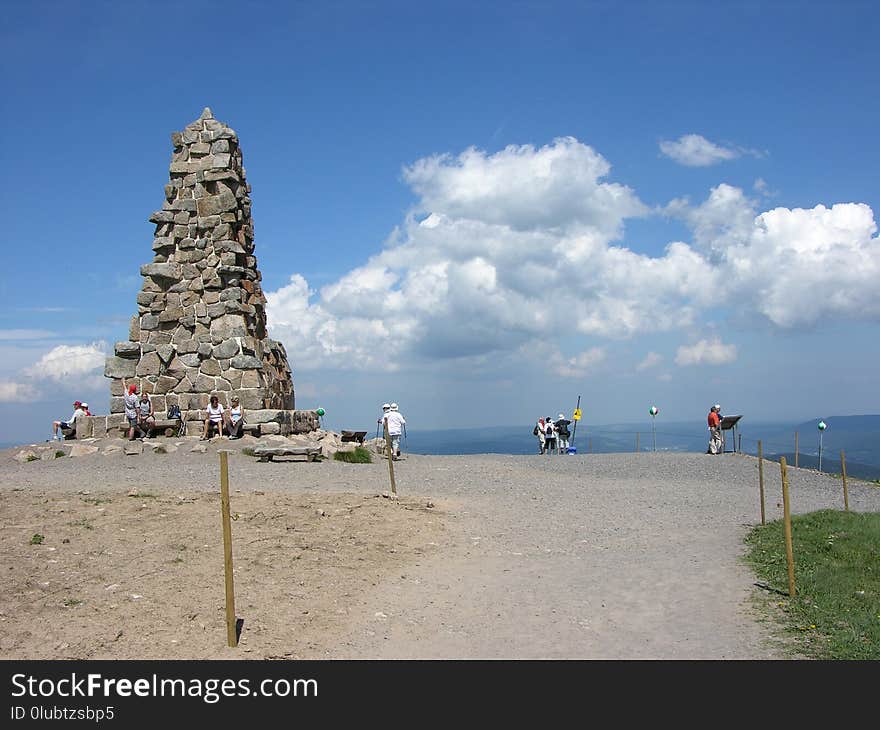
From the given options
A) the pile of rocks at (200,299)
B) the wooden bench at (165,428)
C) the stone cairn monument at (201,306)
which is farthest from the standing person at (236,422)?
the wooden bench at (165,428)

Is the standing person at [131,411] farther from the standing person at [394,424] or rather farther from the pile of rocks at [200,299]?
the standing person at [394,424]

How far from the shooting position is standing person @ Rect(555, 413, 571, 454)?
3017 centimetres

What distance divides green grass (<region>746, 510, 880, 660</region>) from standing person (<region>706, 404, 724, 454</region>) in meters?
13.6

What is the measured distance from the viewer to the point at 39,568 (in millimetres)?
7953

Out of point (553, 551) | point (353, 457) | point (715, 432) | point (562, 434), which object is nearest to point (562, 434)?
point (562, 434)

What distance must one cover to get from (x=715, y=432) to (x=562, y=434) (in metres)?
6.13

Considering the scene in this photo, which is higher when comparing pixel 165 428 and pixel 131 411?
pixel 131 411

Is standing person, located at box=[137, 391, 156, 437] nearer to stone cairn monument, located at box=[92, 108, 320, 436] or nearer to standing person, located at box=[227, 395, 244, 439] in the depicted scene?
→ stone cairn monument, located at box=[92, 108, 320, 436]

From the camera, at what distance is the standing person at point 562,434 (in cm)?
3017

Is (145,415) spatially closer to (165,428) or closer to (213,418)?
Answer: (165,428)

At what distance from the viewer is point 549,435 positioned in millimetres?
30594

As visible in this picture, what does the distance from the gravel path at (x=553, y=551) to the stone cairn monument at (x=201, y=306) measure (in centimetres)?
273

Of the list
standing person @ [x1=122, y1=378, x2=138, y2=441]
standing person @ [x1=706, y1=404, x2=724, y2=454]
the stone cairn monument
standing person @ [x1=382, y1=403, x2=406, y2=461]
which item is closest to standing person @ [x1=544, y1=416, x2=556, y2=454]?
standing person @ [x1=706, y1=404, x2=724, y2=454]
